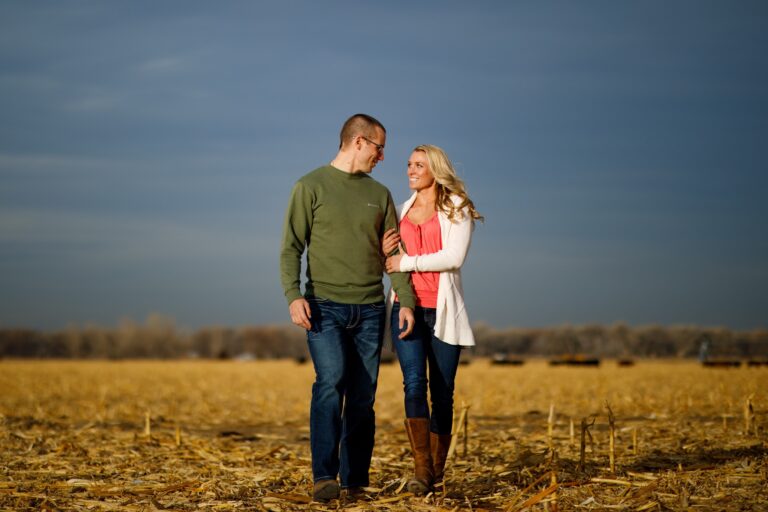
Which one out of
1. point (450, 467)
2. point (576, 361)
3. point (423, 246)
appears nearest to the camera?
point (423, 246)

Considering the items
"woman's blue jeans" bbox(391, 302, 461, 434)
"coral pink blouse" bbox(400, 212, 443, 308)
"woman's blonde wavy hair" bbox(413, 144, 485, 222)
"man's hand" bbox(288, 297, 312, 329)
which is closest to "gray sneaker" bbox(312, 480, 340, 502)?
"woman's blue jeans" bbox(391, 302, 461, 434)

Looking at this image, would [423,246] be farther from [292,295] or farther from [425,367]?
[292,295]

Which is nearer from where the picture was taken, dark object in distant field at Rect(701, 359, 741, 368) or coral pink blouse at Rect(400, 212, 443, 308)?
coral pink blouse at Rect(400, 212, 443, 308)

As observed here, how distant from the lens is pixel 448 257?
589 centimetres

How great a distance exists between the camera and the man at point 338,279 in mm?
5805

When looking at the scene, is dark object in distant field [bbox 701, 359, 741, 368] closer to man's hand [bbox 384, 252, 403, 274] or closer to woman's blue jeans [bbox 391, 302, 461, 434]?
woman's blue jeans [bbox 391, 302, 461, 434]

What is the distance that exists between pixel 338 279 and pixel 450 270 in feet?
2.74

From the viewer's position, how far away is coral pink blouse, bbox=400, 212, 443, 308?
6.02 m

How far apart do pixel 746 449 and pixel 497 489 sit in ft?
12.9

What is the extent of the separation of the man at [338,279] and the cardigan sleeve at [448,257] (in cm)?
11

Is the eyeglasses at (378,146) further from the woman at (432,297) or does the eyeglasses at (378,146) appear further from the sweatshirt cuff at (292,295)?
the sweatshirt cuff at (292,295)

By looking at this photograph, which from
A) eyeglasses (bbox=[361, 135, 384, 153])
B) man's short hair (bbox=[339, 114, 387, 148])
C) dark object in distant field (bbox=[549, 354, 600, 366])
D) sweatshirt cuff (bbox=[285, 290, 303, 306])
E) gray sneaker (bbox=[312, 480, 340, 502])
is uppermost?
man's short hair (bbox=[339, 114, 387, 148])

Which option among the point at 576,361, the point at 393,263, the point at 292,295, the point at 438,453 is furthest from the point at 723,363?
the point at 292,295

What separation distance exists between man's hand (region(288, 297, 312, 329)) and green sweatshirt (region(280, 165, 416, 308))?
84 mm
